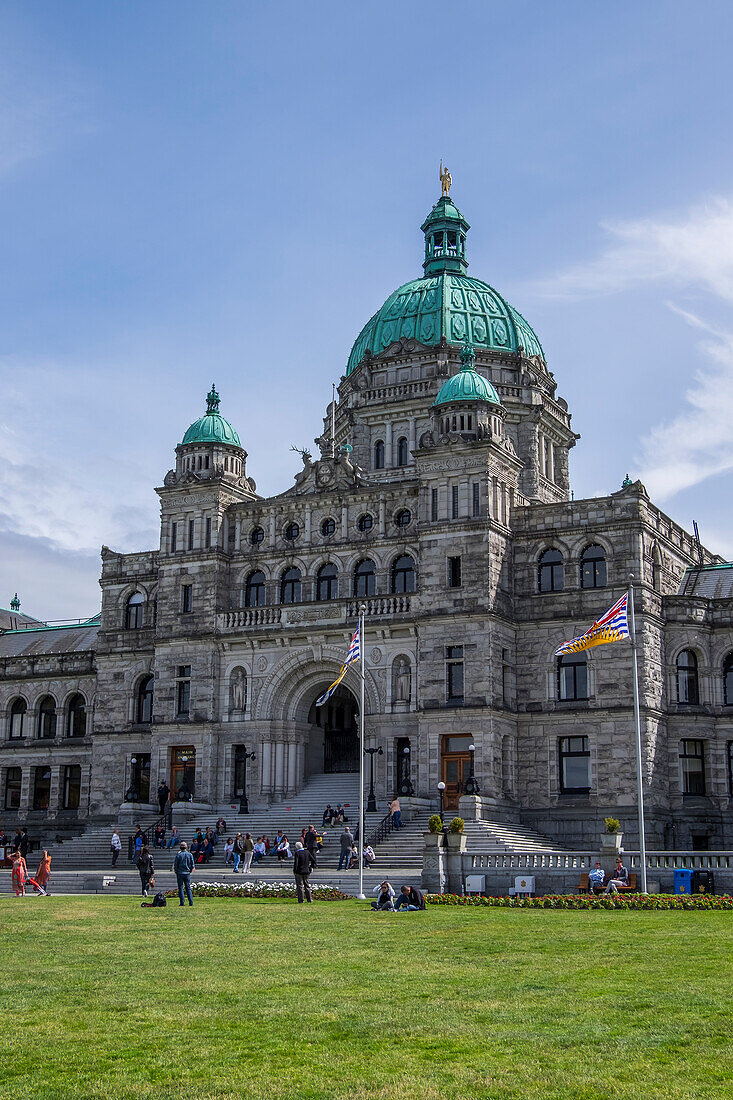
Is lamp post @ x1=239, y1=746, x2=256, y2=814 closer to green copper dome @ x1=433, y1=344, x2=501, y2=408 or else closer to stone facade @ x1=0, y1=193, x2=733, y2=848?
stone facade @ x1=0, y1=193, x2=733, y2=848

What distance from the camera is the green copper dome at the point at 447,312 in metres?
70.9

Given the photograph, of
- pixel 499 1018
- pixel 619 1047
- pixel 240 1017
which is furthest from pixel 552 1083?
pixel 240 1017

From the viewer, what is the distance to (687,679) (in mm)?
56906

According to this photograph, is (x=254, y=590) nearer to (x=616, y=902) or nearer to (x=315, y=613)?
(x=315, y=613)

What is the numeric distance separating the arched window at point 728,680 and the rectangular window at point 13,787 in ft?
126

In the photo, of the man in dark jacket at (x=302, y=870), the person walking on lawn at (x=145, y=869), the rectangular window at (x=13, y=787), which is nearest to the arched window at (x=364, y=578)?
the person walking on lawn at (x=145, y=869)

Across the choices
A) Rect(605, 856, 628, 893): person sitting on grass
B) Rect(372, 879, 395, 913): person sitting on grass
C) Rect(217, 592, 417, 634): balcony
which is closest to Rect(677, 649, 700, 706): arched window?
→ Rect(217, 592, 417, 634): balcony

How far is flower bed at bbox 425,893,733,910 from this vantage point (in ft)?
112

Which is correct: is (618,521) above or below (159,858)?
above

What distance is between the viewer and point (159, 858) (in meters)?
52.5

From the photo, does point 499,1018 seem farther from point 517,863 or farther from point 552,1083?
point 517,863

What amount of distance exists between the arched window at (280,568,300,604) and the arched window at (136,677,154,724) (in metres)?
8.79

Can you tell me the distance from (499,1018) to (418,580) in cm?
4120

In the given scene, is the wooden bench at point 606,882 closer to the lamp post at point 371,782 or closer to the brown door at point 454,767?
the brown door at point 454,767
